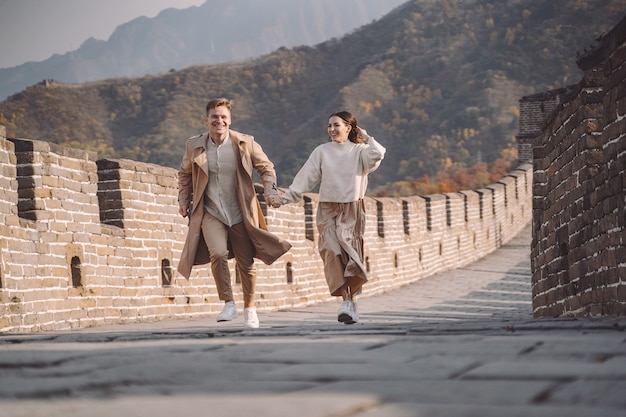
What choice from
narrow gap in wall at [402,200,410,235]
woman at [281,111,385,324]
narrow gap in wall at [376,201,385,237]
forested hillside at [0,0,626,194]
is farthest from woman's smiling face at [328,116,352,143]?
forested hillside at [0,0,626,194]

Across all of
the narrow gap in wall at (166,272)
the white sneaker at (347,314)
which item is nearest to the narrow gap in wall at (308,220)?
the narrow gap in wall at (166,272)

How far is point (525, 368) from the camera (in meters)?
3.45

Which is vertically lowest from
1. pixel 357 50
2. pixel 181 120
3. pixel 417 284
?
pixel 417 284

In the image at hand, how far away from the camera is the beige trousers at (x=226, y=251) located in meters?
7.41

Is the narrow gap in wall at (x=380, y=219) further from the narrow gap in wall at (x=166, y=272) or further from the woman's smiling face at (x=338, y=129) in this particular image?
the woman's smiling face at (x=338, y=129)

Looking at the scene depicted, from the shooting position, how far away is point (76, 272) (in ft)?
29.7

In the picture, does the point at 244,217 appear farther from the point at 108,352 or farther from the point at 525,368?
the point at 525,368

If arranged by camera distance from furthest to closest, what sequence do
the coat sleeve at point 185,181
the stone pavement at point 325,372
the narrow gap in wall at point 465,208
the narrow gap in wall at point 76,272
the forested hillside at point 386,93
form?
the forested hillside at point 386,93 → the narrow gap in wall at point 465,208 → the narrow gap in wall at point 76,272 → the coat sleeve at point 185,181 → the stone pavement at point 325,372

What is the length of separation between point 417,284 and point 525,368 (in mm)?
16477

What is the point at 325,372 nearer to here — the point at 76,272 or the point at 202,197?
the point at 202,197

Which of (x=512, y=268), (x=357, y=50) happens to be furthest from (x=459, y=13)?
(x=512, y=268)

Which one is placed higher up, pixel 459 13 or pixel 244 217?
pixel 459 13

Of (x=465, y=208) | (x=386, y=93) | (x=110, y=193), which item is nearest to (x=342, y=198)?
(x=110, y=193)

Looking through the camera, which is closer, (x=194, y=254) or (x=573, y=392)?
(x=573, y=392)
